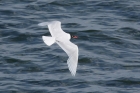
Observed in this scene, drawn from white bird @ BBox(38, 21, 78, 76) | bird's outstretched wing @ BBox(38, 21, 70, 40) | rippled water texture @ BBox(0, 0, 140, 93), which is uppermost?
bird's outstretched wing @ BBox(38, 21, 70, 40)

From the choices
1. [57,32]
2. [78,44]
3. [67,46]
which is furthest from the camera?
[78,44]

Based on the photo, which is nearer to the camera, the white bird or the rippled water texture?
the white bird

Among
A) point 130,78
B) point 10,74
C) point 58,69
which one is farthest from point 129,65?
point 10,74

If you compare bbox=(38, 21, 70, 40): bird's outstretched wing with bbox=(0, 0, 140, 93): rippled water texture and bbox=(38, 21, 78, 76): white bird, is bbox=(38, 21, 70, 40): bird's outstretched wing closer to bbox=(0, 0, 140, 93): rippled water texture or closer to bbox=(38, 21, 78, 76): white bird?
bbox=(38, 21, 78, 76): white bird

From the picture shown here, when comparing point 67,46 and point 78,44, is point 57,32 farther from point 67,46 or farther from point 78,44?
point 78,44

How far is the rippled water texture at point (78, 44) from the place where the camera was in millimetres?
14086

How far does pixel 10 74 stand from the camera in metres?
14.6

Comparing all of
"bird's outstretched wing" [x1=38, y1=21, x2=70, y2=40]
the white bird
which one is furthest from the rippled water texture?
the white bird

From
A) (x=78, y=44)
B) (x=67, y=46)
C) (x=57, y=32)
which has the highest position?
(x=57, y=32)

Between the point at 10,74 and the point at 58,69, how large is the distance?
3.88ft

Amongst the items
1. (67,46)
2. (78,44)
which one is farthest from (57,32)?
(78,44)

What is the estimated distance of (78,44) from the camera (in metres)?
16.6

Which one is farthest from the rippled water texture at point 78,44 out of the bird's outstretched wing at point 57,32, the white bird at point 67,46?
the white bird at point 67,46

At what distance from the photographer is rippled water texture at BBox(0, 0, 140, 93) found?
14.1m
